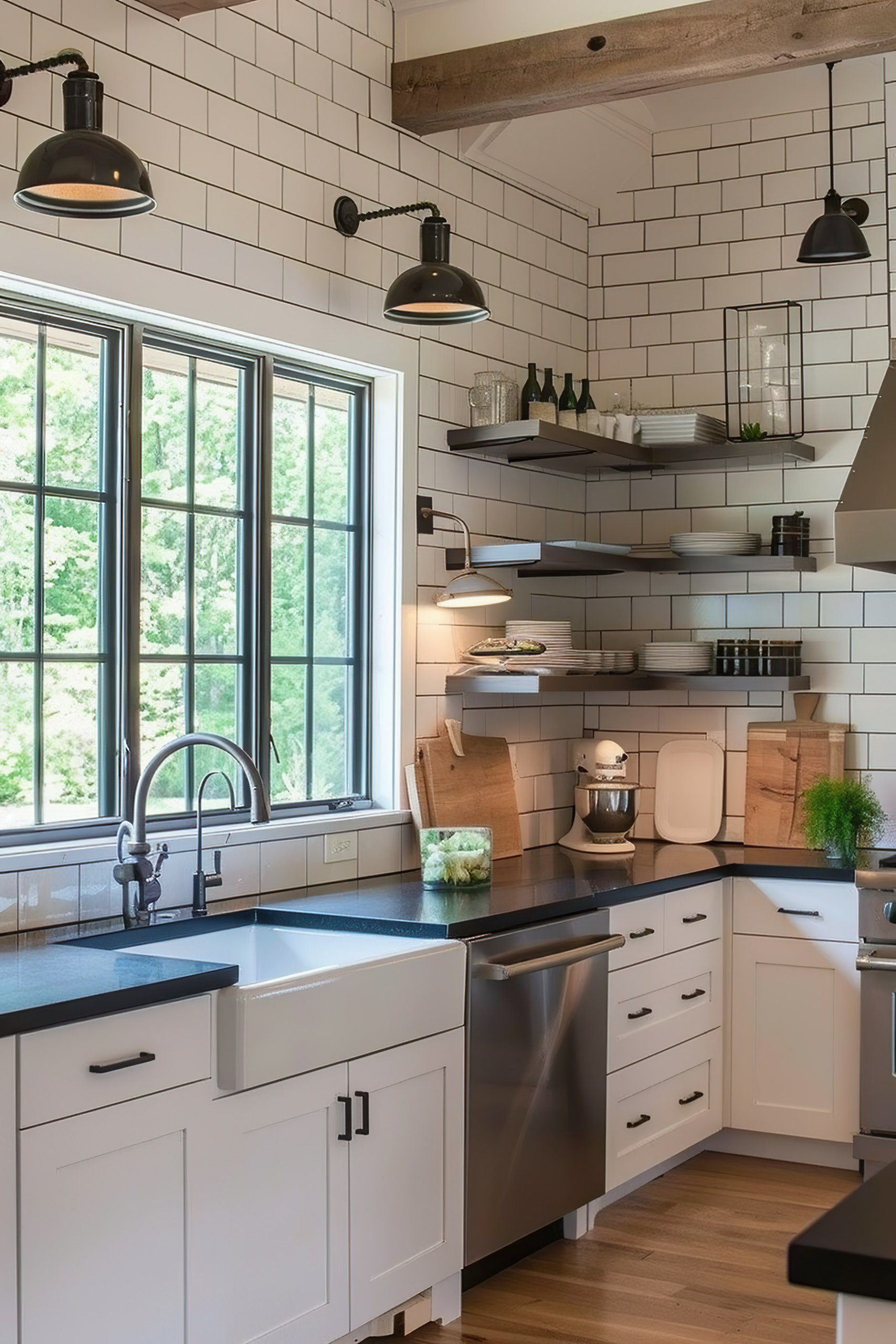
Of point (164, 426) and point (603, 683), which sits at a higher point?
point (164, 426)

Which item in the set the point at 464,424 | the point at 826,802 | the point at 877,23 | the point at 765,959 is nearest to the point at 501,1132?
the point at 765,959

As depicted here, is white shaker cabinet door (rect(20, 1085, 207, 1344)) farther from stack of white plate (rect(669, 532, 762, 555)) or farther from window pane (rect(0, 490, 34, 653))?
stack of white plate (rect(669, 532, 762, 555))

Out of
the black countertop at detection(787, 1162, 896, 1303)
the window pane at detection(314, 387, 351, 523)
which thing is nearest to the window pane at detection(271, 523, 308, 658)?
the window pane at detection(314, 387, 351, 523)

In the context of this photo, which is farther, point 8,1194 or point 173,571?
point 173,571

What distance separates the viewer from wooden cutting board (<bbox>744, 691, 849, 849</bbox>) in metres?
4.90

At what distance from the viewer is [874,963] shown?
14.0ft

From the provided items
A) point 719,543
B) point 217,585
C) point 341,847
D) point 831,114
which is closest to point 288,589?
point 217,585

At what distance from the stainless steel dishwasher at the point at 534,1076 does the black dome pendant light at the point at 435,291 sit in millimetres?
1524

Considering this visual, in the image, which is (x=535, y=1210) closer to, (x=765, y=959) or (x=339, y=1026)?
(x=339, y=1026)

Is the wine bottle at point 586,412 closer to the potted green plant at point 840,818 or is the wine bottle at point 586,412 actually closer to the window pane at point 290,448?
the window pane at point 290,448

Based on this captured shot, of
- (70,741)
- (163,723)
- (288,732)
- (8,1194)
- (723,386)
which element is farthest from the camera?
(723,386)

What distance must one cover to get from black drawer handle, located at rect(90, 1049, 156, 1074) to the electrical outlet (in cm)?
150

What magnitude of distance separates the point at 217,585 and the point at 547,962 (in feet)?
4.25

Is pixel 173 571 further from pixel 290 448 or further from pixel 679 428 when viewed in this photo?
pixel 679 428
